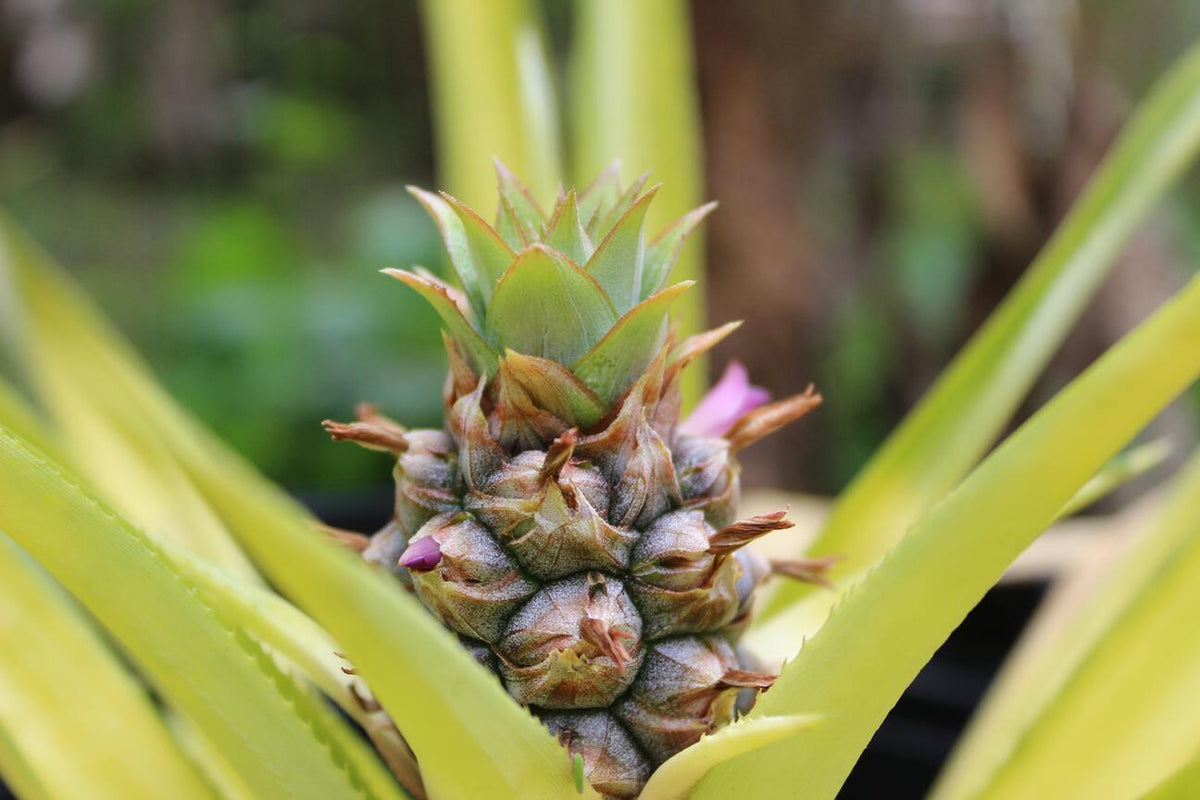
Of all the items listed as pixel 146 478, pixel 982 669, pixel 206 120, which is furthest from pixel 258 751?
pixel 206 120

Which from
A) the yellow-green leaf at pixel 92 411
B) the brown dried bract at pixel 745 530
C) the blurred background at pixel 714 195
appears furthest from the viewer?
the blurred background at pixel 714 195

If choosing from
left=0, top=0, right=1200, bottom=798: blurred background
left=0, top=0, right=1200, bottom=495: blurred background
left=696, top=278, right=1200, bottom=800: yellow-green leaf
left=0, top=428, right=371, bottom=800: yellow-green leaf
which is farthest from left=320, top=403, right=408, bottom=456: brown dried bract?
left=0, top=0, right=1200, bottom=495: blurred background

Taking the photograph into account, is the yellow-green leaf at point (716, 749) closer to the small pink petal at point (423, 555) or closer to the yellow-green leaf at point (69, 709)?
the small pink petal at point (423, 555)

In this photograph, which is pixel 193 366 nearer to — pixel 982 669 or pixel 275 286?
pixel 275 286

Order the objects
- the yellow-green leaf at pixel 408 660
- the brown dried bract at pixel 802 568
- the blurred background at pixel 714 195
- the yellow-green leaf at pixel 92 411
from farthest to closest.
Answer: the blurred background at pixel 714 195
the yellow-green leaf at pixel 92 411
the brown dried bract at pixel 802 568
the yellow-green leaf at pixel 408 660

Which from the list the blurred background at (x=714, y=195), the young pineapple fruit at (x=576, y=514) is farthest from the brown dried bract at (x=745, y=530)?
the blurred background at (x=714, y=195)

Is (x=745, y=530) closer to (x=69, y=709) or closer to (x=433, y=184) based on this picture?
(x=69, y=709)

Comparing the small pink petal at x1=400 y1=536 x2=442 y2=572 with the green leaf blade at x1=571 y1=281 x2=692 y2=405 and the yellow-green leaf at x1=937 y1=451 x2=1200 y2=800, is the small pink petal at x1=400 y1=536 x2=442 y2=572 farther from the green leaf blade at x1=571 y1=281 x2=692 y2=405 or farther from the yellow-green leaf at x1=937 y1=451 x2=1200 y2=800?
the yellow-green leaf at x1=937 y1=451 x2=1200 y2=800

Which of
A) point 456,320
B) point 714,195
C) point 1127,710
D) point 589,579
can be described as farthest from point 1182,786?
point 714,195
